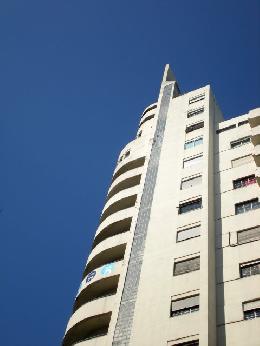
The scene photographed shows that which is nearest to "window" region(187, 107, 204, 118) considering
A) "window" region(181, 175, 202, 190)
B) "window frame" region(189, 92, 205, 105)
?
"window frame" region(189, 92, 205, 105)

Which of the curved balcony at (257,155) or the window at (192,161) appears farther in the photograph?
the window at (192,161)

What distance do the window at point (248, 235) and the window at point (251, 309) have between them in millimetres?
4228

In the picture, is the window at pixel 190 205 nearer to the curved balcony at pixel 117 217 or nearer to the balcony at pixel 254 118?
the curved balcony at pixel 117 217

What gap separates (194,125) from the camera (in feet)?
121

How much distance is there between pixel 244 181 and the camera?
28.9 m

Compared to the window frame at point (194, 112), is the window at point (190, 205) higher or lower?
lower

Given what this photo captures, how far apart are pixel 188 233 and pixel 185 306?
17.0ft

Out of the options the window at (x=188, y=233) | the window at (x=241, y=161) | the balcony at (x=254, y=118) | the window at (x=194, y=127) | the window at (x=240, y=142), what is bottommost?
the window at (x=188, y=233)

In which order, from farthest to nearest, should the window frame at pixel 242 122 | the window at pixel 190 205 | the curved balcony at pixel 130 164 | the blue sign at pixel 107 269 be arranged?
the curved balcony at pixel 130 164 → the window frame at pixel 242 122 → the window at pixel 190 205 → the blue sign at pixel 107 269

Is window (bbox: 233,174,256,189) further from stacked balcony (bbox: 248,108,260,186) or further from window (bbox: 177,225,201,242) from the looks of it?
window (bbox: 177,225,201,242)

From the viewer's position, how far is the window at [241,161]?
30500 millimetres

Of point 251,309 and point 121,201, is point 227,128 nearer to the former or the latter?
point 121,201

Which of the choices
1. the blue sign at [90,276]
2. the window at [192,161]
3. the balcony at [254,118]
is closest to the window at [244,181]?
the window at [192,161]

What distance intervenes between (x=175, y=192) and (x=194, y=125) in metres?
9.24
